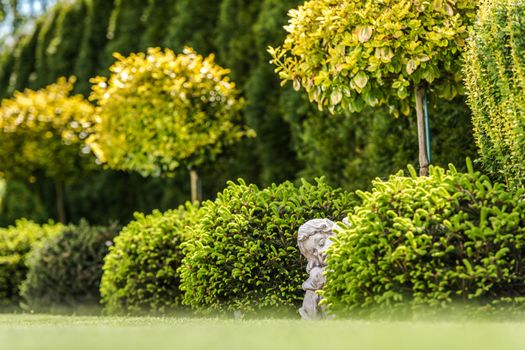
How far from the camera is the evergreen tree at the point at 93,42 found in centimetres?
1608

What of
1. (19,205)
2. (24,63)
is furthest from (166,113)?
(24,63)

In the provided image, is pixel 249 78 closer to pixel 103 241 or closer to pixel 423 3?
pixel 103 241

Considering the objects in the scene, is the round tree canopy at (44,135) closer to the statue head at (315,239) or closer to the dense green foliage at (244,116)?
the dense green foliage at (244,116)

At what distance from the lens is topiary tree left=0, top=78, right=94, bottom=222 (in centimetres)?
1366

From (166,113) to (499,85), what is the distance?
5.20m

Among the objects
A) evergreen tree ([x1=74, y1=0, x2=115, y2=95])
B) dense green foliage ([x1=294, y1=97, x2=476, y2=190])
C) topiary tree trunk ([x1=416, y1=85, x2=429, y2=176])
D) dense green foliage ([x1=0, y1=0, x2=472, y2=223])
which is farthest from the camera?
evergreen tree ([x1=74, y1=0, x2=115, y2=95])

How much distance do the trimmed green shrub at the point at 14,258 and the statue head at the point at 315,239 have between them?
230 inches

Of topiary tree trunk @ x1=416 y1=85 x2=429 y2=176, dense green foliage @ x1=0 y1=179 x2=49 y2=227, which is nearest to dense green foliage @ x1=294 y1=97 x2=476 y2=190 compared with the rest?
topiary tree trunk @ x1=416 y1=85 x2=429 y2=176

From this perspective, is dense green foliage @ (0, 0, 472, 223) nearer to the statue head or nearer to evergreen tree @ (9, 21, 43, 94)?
evergreen tree @ (9, 21, 43, 94)

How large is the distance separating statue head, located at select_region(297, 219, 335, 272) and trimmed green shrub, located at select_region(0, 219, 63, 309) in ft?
19.1

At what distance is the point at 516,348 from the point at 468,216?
1914 mm

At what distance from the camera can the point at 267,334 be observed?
463 cm

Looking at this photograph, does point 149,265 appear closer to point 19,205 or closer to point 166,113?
point 166,113

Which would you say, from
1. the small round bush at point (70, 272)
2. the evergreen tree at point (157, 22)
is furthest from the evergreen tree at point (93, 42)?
the small round bush at point (70, 272)
